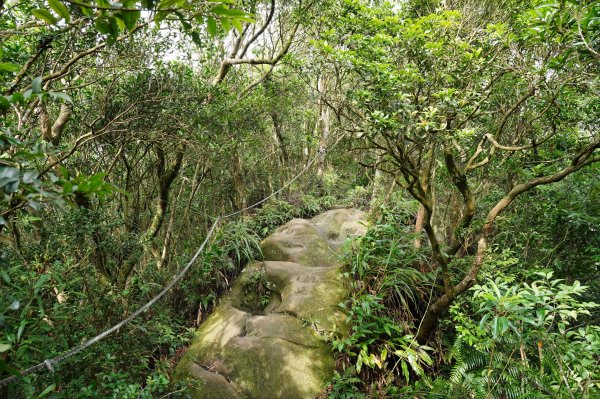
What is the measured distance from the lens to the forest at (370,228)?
9.18ft

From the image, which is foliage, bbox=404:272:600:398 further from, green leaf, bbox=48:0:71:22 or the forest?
green leaf, bbox=48:0:71:22

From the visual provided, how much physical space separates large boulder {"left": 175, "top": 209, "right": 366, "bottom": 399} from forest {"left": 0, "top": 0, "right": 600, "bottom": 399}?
0.15ft

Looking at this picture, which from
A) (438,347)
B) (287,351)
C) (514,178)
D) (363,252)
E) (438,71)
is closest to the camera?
(438,71)

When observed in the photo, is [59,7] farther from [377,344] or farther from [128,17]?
[377,344]

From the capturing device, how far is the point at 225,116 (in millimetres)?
4355

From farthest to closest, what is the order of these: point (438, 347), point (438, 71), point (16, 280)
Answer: point (438, 347), point (438, 71), point (16, 280)

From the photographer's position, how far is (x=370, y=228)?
5547mm

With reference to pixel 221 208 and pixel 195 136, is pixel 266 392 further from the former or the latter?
pixel 221 208

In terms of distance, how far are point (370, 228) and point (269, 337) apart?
2321 millimetres

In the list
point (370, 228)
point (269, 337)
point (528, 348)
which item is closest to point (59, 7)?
point (269, 337)

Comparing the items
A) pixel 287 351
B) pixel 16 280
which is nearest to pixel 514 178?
pixel 287 351

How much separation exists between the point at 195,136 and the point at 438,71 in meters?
2.88

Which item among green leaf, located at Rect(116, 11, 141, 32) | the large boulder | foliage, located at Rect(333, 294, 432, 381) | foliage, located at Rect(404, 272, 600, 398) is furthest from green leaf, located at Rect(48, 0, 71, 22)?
foliage, located at Rect(333, 294, 432, 381)

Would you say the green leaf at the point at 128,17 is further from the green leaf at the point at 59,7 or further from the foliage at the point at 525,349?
the foliage at the point at 525,349
